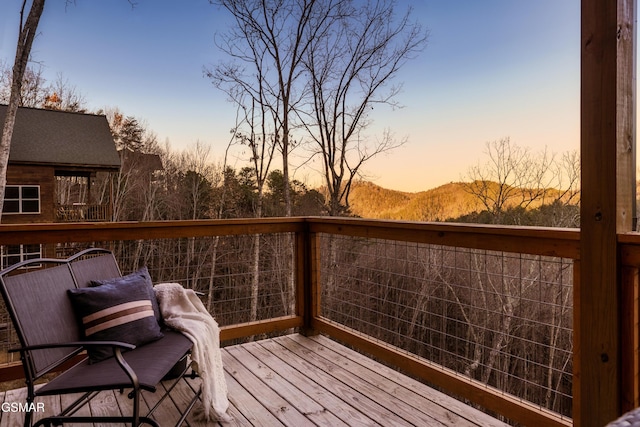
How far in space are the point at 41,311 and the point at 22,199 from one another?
19.6 ft

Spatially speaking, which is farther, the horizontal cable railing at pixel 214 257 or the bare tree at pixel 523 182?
the bare tree at pixel 523 182

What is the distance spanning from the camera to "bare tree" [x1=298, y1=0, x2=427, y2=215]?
7031mm

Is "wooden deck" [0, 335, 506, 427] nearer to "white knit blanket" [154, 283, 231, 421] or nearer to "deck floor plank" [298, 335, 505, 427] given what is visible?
"deck floor plank" [298, 335, 505, 427]

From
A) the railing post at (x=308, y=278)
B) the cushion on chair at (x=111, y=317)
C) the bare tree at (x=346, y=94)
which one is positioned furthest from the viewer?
the bare tree at (x=346, y=94)

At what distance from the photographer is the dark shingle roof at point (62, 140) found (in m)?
6.64

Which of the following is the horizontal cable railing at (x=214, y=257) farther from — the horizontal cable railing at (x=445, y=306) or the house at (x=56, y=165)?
the house at (x=56, y=165)

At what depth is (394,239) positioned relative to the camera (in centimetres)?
270

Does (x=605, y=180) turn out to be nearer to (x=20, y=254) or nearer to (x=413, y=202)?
(x=413, y=202)

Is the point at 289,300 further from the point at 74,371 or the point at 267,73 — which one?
the point at 267,73

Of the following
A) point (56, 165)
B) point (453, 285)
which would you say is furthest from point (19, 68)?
point (453, 285)

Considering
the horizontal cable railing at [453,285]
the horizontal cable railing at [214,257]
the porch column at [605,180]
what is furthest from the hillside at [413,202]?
the porch column at [605,180]

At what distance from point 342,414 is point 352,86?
19.5 ft

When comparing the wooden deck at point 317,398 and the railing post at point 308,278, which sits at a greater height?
the railing post at point 308,278

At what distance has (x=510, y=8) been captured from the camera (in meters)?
6.21
